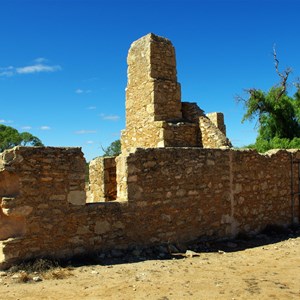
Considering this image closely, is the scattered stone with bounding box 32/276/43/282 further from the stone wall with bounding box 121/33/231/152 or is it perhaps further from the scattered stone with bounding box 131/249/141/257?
the stone wall with bounding box 121/33/231/152

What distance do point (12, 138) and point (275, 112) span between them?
24401 mm

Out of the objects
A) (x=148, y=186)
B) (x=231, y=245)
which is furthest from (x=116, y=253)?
Answer: (x=231, y=245)

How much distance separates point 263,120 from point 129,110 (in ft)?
31.5

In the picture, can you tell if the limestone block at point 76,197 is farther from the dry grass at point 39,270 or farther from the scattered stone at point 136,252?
the scattered stone at point 136,252

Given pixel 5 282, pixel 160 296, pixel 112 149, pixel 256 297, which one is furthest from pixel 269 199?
pixel 112 149

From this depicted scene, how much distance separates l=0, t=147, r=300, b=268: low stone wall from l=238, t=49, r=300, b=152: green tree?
868 cm

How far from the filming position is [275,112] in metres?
18.5

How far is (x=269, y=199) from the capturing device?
1034cm

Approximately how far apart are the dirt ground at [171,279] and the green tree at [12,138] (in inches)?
1129

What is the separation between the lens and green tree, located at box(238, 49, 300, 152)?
60.1ft

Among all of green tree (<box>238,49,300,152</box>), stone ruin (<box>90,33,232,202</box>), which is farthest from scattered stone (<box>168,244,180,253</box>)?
green tree (<box>238,49,300,152</box>)

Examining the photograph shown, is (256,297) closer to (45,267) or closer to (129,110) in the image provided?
(45,267)

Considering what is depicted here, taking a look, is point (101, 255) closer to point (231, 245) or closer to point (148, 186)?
point (148, 186)

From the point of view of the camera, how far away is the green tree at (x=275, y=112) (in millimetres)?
18312
